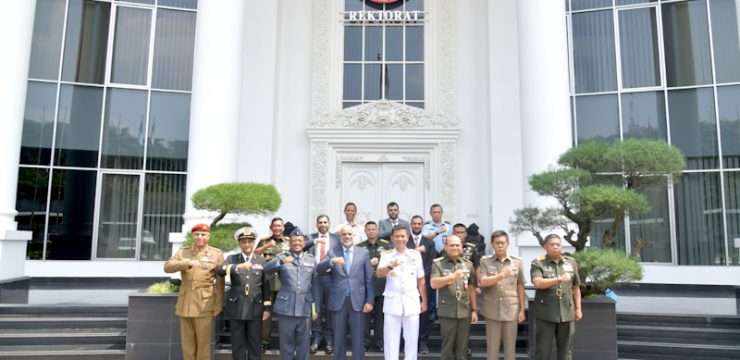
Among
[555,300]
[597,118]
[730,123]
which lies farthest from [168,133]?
[730,123]

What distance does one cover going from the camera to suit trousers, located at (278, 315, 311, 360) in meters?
4.81

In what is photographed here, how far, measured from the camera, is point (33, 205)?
10.1 meters

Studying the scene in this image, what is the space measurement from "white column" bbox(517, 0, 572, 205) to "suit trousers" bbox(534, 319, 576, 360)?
3399mm

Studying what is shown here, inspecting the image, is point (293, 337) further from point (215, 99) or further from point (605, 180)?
point (215, 99)

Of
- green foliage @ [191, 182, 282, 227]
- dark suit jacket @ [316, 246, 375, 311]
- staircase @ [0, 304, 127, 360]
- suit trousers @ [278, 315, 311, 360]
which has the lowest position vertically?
staircase @ [0, 304, 127, 360]

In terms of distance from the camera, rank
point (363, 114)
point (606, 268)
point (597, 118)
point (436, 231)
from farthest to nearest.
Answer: point (363, 114), point (597, 118), point (436, 231), point (606, 268)

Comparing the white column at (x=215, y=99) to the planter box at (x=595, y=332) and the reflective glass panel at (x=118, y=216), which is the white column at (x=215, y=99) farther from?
the planter box at (x=595, y=332)

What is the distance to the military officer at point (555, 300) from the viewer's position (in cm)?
480

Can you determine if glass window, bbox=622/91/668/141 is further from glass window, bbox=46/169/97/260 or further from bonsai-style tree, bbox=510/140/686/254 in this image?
glass window, bbox=46/169/97/260

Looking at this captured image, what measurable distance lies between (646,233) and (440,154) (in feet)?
15.1

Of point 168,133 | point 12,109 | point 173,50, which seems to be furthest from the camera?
point 173,50

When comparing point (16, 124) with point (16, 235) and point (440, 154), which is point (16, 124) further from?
point (440, 154)

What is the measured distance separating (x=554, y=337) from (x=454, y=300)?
1156mm

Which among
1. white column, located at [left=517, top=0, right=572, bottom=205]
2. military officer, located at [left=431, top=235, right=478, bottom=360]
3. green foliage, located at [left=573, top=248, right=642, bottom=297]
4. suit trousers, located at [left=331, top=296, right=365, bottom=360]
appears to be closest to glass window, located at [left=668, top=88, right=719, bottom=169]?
white column, located at [left=517, top=0, right=572, bottom=205]
